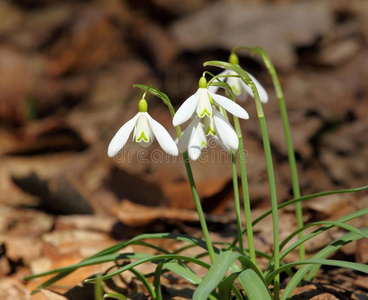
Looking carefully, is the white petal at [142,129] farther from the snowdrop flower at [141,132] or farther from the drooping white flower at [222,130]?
the drooping white flower at [222,130]

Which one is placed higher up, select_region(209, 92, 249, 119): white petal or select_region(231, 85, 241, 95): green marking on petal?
select_region(231, 85, 241, 95): green marking on petal

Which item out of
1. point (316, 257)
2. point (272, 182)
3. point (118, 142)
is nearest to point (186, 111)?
point (118, 142)

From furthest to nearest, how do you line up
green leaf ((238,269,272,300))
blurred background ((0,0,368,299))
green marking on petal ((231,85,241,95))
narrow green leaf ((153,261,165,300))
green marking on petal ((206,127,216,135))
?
blurred background ((0,0,368,299))
green marking on petal ((231,85,241,95))
narrow green leaf ((153,261,165,300))
green marking on petal ((206,127,216,135))
green leaf ((238,269,272,300))

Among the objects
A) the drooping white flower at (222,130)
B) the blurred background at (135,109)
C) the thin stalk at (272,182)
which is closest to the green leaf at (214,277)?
the thin stalk at (272,182)

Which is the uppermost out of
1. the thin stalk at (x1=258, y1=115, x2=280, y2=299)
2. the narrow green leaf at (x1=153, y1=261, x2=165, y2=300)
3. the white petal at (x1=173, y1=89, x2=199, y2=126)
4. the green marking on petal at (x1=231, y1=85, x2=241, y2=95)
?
the green marking on petal at (x1=231, y1=85, x2=241, y2=95)

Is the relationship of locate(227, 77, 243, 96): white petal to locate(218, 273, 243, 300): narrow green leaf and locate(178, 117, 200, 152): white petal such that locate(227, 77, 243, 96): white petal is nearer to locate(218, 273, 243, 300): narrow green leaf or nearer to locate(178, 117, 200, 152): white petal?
locate(178, 117, 200, 152): white petal

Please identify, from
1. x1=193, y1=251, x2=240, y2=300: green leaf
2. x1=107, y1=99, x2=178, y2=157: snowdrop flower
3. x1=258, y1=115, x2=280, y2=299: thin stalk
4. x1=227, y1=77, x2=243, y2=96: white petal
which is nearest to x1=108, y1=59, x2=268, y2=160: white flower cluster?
x1=107, y1=99, x2=178, y2=157: snowdrop flower

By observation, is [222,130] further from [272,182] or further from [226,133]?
[272,182]
